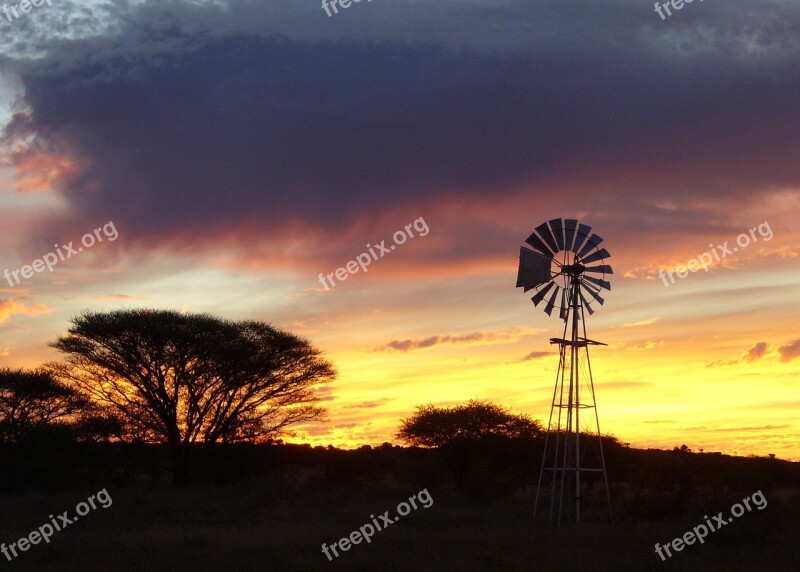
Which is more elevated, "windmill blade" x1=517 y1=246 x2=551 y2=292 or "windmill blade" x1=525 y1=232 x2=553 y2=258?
"windmill blade" x1=525 y1=232 x2=553 y2=258

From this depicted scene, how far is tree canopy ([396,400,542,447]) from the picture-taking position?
46.9 m

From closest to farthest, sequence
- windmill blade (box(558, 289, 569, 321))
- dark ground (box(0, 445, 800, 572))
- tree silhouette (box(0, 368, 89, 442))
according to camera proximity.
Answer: dark ground (box(0, 445, 800, 572)) → windmill blade (box(558, 289, 569, 321)) → tree silhouette (box(0, 368, 89, 442))

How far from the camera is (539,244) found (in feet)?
100

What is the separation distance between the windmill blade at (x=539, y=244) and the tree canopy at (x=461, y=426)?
18019 mm

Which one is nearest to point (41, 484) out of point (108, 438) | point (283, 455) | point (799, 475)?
point (108, 438)

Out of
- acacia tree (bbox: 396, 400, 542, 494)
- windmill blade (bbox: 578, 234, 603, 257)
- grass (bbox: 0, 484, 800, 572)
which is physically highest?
windmill blade (bbox: 578, 234, 603, 257)

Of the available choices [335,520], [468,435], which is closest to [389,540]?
[335,520]

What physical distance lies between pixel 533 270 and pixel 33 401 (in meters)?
28.0

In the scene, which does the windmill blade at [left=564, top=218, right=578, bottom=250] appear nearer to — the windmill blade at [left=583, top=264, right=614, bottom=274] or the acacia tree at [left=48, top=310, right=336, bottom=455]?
the windmill blade at [left=583, top=264, right=614, bottom=274]

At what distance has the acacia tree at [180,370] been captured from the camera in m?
45.9

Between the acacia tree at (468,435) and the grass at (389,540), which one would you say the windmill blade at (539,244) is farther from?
the acacia tree at (468,435)

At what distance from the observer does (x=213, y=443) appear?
1861 inches

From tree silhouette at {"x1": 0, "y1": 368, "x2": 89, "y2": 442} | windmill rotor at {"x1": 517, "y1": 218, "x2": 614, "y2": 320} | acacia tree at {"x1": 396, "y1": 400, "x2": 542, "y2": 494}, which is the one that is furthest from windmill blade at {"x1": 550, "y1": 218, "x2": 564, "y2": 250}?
tree silhouette at {"x1": 0, "y1": 368, "x2": 89, "y2": 442}

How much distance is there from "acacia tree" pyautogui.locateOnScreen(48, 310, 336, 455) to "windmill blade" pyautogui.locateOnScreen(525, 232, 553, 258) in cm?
2086
